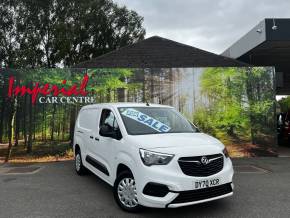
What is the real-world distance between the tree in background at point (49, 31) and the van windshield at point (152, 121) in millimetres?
28076

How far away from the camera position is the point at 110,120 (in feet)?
21.0

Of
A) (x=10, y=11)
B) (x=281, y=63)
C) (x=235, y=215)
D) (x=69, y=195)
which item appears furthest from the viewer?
(x=10, y=11)

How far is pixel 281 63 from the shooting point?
817 inches

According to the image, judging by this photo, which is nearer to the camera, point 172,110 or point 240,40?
point 172,110

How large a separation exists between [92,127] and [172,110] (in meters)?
1.90

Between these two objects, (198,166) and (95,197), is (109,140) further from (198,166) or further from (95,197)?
(198,166)

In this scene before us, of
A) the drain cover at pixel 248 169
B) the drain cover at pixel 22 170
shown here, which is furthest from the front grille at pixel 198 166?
the drain cover at pixel 22 170

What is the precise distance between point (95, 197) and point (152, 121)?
1.90 m

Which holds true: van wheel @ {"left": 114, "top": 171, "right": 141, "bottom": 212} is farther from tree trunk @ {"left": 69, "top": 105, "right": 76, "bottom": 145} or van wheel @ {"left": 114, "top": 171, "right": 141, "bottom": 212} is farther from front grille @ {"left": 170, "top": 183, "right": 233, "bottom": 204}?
tree trunk @ {"left": 69, "top": 105, "right": 76, "bottom": 145}

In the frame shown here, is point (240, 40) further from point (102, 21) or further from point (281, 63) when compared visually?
point (102, 21)

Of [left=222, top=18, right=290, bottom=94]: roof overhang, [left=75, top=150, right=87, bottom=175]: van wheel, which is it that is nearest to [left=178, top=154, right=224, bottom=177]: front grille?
[left=75, top=150, right=87, bottom=175]: van wheel

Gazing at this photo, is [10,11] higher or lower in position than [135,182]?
higher

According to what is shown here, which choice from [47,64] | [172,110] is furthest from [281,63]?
[47,64]

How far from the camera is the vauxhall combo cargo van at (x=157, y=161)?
4.74 m
